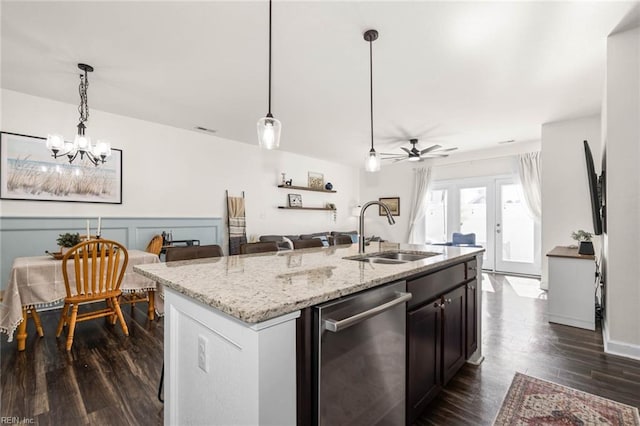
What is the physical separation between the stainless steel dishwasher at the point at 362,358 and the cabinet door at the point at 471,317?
102cm

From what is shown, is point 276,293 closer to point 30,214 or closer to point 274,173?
point 30,214

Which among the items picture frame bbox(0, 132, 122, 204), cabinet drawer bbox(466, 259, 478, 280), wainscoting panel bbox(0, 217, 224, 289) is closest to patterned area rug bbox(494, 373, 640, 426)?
cabinet drawer bbox(466, 259, 478, 280)

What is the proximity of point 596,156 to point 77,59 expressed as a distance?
646 cm

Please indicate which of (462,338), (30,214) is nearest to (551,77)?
(462,338)

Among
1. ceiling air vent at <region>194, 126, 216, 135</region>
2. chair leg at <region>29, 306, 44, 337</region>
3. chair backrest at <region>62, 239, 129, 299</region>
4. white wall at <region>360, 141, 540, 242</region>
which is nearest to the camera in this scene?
chair backrest at <region>62, 239, 129, 299</region>

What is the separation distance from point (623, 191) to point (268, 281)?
3049mm

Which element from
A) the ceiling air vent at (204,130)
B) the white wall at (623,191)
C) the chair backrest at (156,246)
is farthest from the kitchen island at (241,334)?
the ceiling air vent at (204,130)

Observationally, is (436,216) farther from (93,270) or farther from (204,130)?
(93,270)

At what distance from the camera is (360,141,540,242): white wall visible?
5.75m

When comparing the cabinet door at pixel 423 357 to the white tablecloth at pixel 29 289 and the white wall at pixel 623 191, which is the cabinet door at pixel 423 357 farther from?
the white tablecloth at pixel 29 289

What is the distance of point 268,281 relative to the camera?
1.20 metres

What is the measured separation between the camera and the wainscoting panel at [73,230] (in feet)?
10.7

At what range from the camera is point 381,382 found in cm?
130

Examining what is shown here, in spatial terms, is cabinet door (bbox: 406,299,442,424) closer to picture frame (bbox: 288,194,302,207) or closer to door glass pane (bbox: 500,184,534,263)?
picture frame (bbox: 288,194,302,207)
